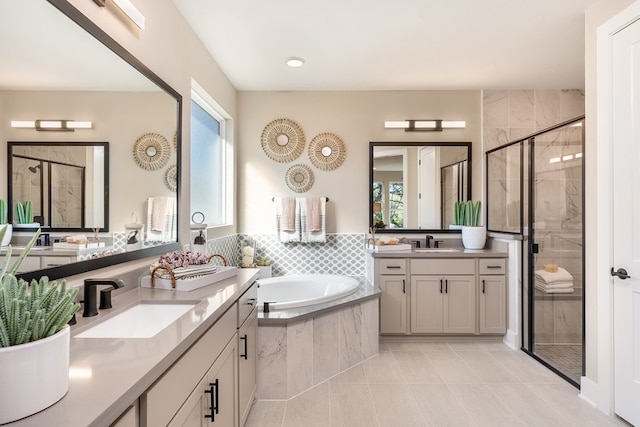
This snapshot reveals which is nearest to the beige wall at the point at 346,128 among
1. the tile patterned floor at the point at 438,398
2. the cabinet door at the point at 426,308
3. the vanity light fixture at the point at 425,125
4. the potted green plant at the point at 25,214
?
the vanity light fixture at the point at 425,125

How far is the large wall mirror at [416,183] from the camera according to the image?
4.04 metres

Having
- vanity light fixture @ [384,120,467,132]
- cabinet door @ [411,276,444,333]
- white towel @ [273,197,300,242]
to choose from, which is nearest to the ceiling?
vanity light fixture @ [384,120,467,132]

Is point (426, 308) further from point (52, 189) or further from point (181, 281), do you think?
point (52, 189)

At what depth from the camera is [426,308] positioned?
11.6 feet

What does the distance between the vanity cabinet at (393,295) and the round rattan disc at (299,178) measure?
1216 millimetres

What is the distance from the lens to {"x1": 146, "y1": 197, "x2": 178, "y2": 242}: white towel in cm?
207

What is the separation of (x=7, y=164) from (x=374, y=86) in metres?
3.43

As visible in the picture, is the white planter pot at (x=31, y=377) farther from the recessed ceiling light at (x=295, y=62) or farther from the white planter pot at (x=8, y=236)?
the recessed ceiling light at (x=295, y=62)

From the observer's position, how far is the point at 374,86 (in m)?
3.94

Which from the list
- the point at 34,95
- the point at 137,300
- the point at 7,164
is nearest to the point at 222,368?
the point at 137,300

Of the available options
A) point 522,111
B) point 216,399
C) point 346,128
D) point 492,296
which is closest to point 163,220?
point 216,399

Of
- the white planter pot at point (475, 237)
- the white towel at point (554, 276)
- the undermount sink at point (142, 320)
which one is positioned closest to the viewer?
the undermount sink at point (142, 320)

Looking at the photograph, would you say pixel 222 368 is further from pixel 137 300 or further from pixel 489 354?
pixel 489 354

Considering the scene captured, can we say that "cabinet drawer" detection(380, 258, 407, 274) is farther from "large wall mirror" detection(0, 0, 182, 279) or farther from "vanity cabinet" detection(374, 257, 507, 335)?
"large wall mirror" detection(0, 0, 182, 279)
